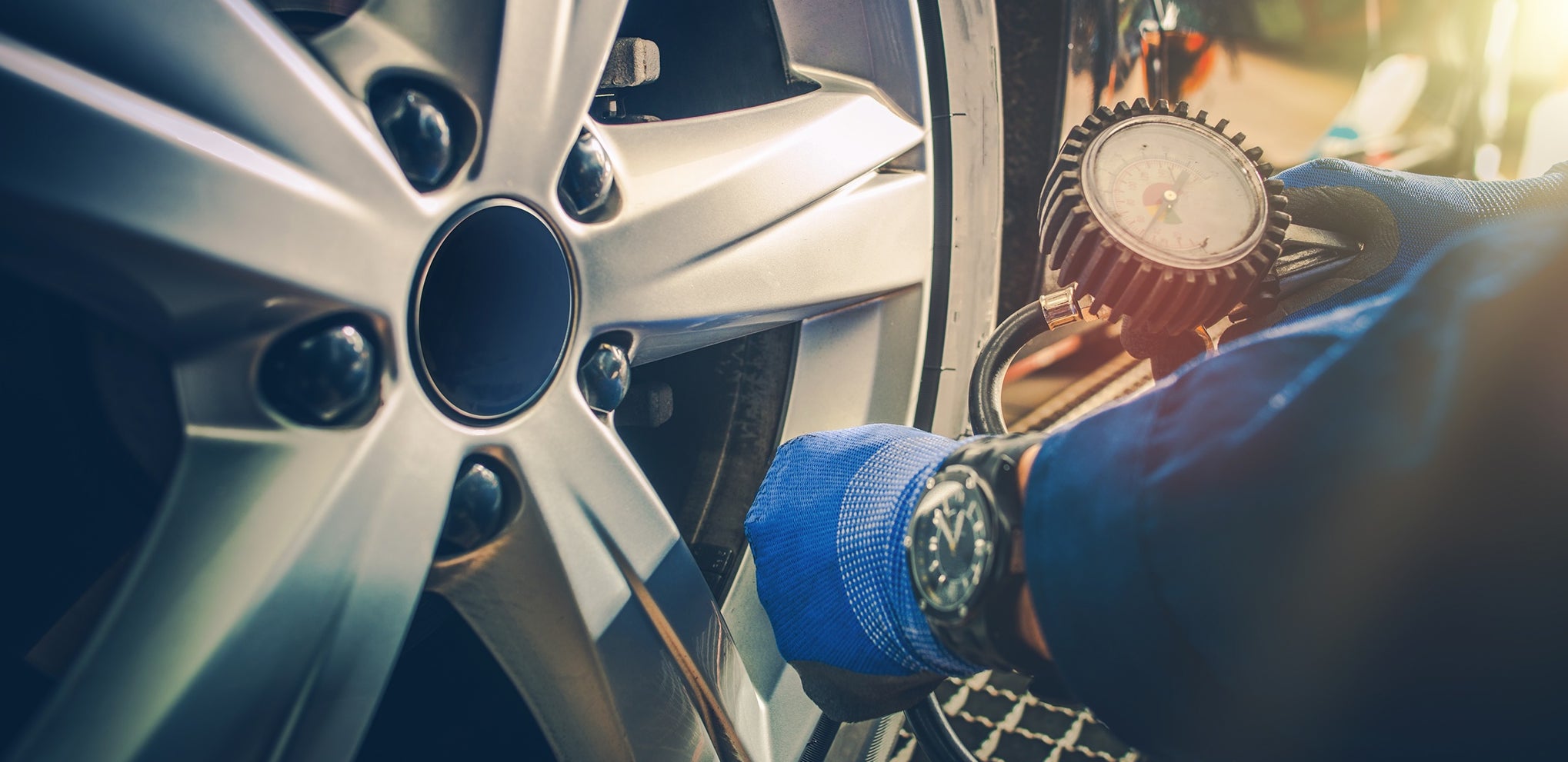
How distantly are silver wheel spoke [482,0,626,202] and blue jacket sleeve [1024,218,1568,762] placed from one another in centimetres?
45

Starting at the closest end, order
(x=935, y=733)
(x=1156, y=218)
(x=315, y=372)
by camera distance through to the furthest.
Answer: (x=315, y=372) < (x=1156, y=218) < (x=935, y=733)

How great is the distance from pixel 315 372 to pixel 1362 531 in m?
0.58

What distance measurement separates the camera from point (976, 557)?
664 mm

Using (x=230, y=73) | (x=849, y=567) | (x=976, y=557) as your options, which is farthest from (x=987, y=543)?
(x=230, y=73)

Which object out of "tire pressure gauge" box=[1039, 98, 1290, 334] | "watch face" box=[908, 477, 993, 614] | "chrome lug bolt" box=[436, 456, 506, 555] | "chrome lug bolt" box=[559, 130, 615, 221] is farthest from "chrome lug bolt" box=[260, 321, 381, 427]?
"tire pressure gauge" box=[1039, 98, 1290, 334]

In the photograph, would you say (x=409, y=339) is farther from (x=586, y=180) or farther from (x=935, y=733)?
(x=935, y=733)

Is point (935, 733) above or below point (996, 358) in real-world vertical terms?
below

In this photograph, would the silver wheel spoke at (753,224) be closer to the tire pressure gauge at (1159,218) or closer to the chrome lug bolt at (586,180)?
the chrome lug bolt at (586,180)

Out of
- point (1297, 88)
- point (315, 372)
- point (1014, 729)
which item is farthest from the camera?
point (1297, 88)

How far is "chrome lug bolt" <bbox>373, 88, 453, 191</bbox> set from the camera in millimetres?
612

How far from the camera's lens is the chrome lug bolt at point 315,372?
561 mm

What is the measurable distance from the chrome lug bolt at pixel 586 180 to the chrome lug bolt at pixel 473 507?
0.69ft

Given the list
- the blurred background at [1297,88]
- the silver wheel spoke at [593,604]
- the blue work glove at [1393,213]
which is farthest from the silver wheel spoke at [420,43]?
the blue work glove at [1393,213]

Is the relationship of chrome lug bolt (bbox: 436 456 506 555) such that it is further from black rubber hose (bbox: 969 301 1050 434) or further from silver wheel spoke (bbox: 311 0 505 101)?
black rubber hose (bbox: 969 301 1050 434)
